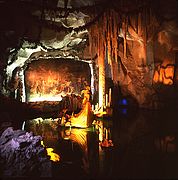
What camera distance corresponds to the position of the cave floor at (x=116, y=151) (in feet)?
12.8

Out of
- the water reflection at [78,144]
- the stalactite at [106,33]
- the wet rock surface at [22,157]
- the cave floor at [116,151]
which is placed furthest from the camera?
the stalactite at [106,33]

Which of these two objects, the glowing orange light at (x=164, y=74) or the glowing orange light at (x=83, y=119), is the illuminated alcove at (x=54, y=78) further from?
the glowing orange light at (x=83, y=119)

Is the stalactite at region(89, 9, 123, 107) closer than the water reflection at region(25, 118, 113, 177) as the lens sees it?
No

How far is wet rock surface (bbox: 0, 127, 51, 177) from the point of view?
378 centimetres

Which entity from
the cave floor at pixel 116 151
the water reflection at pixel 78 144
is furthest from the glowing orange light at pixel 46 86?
the cave floor at pixel 116 151

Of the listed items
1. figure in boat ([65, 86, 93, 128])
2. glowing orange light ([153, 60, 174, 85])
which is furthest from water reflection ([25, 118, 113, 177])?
glowing orange light ([153, 60, 174, 85])

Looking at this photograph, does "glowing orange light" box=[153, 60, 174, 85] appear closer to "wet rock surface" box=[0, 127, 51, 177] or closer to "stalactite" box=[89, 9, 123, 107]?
"stalactite" box=[89, 9, 123, 107]

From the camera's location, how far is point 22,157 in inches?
165

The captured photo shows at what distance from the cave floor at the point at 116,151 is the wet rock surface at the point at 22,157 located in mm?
237

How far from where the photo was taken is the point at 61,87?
15102mm

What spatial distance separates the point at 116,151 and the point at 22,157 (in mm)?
1954

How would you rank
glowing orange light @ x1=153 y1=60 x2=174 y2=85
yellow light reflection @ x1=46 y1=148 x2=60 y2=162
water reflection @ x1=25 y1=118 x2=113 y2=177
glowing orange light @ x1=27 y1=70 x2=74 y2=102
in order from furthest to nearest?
glowing orange light @ x1=27 y1=70 x2=74 y2=102 → glowing orange light @ x1=153 y1=60 x2=174 y2=85 → yellow light reflection @ x1=46 y1=148 x2=60 y2=162 → water reflection @ x1=25 y1=118 x2=113 y2=177

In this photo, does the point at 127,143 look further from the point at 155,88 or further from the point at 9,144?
the point at 155,88

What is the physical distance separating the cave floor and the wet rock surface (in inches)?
9.3
